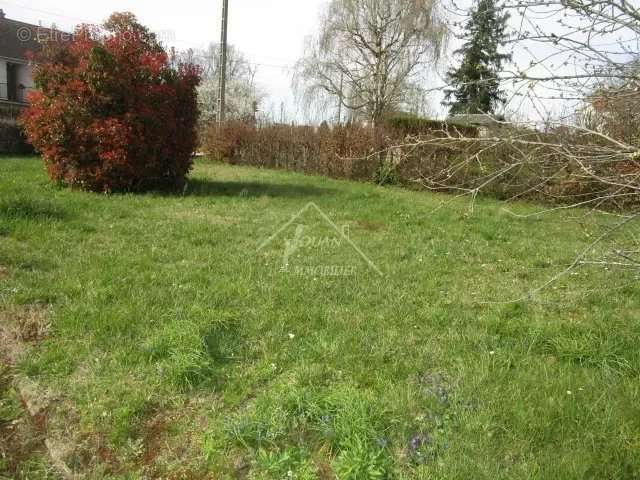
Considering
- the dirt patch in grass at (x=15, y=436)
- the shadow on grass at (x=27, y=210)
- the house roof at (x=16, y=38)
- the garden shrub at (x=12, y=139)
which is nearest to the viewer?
the dirt patch in grass at (x=15, y=436)

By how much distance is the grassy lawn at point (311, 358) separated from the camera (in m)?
2.06

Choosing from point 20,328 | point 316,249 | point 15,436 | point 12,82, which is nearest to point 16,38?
point 12,82

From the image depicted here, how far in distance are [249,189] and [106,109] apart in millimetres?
3133

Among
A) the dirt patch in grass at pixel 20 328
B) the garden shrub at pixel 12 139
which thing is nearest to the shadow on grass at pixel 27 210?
the dirt patch in grass at pixel 20 328

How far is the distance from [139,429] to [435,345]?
6.23 feet

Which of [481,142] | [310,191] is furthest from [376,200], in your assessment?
[481,142]

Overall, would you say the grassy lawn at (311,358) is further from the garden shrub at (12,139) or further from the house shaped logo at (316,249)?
the garden shrub at (12,139)

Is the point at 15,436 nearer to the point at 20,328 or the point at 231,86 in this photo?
the point at 20,328

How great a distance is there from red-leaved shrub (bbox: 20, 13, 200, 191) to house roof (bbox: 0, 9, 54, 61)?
2146 cm

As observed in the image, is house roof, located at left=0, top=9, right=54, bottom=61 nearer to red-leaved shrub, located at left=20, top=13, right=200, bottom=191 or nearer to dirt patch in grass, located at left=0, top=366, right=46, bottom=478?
red-leaved shrub, located at left=20, top=13, right=200, bottom=191

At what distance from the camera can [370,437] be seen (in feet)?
6.98

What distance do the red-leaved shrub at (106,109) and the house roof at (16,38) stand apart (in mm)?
21457

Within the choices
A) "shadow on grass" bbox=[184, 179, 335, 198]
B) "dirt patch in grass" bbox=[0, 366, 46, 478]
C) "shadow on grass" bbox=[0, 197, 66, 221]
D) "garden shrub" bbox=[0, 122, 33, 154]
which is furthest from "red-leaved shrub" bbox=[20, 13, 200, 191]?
"garden shrub" bbox=[0, 122, 33, 154]

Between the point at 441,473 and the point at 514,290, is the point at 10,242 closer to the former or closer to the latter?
the point at 441,473
